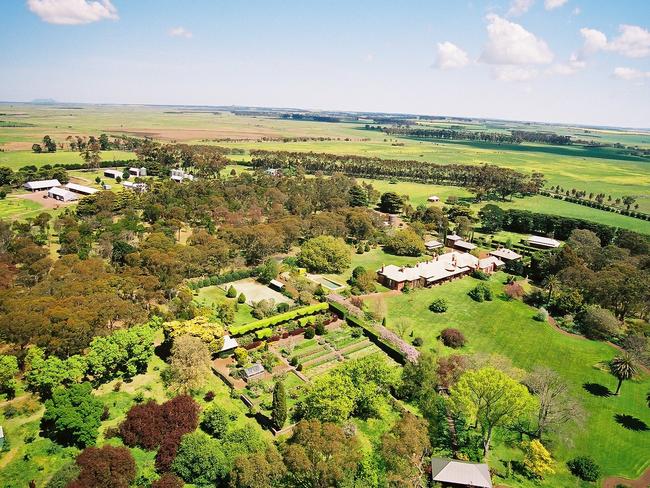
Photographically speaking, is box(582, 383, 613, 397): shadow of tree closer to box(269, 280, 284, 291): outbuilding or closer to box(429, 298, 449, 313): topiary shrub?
box(429, 298, 449, 313): topiary shrub

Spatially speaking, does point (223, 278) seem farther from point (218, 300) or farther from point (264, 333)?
point (264, 333)

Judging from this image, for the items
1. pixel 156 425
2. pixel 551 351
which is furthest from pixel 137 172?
pixel 551 351

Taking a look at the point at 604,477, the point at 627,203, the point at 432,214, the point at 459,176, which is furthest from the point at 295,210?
the point at 627,203

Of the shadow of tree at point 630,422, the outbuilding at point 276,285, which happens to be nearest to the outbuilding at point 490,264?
the outbuilding at point 276,285

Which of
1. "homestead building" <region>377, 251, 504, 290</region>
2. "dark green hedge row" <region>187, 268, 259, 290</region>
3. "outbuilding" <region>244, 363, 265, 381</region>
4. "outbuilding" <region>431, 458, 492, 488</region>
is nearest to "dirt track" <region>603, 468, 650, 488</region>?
"outbuilding" <region>431, 458, 492, 488</region>

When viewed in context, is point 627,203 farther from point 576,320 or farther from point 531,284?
point 576,320

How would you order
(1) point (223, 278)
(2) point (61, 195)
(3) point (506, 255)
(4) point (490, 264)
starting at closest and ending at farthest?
(1) point (223, 278) < (4) point (490, 264) < (3) point (506, 255) < (2) point (61, 195)

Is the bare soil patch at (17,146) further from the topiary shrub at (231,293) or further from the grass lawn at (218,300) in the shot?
the topiary shrub at (231,293)
